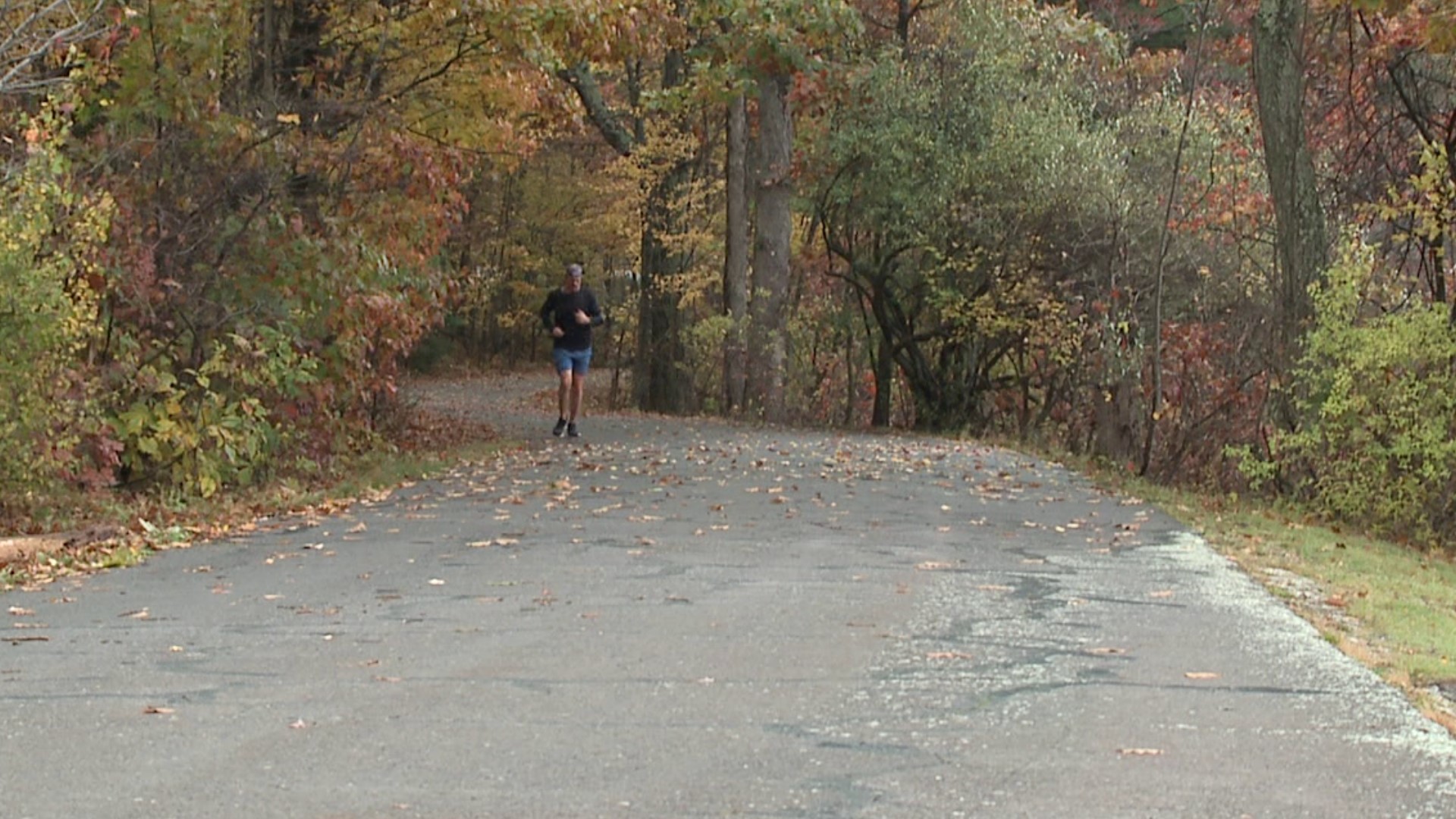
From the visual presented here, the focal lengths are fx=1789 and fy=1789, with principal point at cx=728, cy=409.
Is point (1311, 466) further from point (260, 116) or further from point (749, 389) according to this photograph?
point (749, 389)

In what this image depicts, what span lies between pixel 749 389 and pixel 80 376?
18.4 meters

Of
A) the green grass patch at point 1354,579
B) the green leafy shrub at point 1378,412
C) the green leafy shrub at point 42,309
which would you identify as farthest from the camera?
the green leafy shrub at point 1378,412

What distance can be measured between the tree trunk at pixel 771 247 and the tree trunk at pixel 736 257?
1028 millimetres

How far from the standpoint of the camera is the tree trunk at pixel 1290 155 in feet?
59.2

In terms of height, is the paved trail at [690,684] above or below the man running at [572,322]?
below

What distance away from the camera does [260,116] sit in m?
17.2

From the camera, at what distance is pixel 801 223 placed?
121 ft

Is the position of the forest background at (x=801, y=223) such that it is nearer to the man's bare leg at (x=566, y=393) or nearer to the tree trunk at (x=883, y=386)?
the tree trunk at (x=883, y=386)

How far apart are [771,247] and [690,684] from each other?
23918 mm

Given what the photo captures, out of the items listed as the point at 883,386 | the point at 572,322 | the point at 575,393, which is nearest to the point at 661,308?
the point at 883,386

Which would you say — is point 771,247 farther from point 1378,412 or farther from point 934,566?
point 934,566

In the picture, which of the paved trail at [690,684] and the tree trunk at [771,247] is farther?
the tree trunk at [771,247]

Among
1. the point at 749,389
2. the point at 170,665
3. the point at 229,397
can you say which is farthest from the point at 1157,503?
the point at 749,389

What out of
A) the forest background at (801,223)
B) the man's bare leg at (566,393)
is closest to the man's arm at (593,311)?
the man's bare leg at (566,393)
